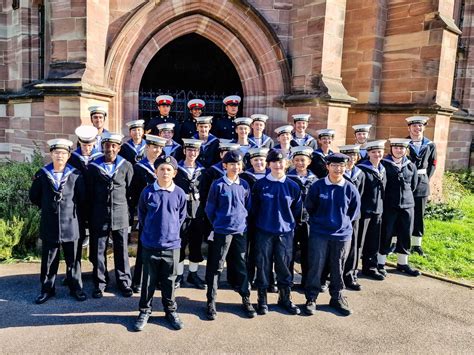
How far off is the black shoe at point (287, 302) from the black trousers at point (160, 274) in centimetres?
123

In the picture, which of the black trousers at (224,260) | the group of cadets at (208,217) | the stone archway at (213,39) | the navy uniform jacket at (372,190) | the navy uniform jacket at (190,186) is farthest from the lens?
the stone archway at (213,39)

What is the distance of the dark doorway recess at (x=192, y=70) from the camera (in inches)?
472

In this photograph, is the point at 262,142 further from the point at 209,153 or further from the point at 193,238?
the point at 193,238

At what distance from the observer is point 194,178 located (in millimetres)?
5070

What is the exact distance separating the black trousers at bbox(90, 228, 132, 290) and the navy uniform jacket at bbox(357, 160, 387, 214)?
Result: 124 inches

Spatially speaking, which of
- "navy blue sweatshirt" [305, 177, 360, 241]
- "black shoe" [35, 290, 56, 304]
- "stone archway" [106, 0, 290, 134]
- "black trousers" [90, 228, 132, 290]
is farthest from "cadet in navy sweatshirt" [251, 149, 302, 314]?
"stone archway" [106, 0, 290, 134]

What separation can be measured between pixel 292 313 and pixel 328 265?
0.72 m

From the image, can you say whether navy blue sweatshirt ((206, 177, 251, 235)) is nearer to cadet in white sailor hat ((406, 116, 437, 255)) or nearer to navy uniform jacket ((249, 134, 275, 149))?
navy uniform jacket ((249, 134, 275, 149))

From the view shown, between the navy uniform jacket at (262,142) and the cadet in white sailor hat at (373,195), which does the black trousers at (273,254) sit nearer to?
the cadet in white sailor hat at (373,195)

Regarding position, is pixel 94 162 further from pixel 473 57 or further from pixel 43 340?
pixel 473 57

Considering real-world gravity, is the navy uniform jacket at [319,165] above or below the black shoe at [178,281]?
above

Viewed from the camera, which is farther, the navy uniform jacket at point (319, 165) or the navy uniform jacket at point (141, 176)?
the navy uniform jacket at point (319, 165)

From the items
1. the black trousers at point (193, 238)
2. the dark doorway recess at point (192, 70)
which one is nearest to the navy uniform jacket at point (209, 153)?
the black trousers at point (193, 238)

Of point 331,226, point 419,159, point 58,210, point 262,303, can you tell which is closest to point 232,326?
point 262,303
